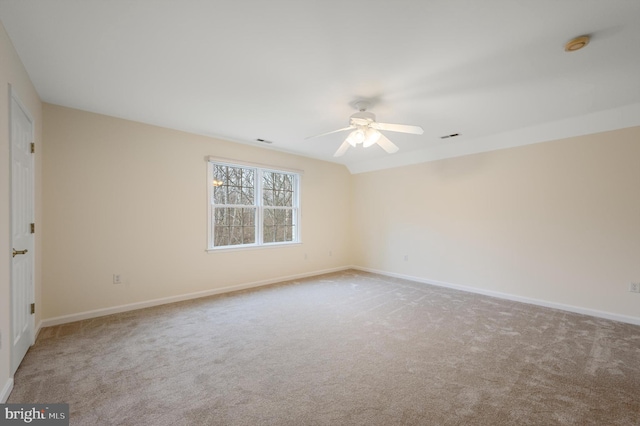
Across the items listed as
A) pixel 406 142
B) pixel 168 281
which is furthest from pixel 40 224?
pixel 406 142

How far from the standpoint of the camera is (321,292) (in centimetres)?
440

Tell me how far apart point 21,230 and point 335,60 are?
3060 millimetres

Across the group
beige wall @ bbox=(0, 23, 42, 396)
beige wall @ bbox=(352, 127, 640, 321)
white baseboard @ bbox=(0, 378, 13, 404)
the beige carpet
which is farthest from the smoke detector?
white baseboard @ bbox=(0, 378, 13, 404)

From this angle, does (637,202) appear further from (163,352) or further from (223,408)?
(163,352)

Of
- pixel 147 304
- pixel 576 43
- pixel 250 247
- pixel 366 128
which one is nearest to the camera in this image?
pixel 576 43

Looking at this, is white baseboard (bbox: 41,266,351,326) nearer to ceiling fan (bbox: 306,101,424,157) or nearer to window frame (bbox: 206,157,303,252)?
window frame (bbox: 206,157,303,252)

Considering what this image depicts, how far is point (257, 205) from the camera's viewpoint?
493 centimetres

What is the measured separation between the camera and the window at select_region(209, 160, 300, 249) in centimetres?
445

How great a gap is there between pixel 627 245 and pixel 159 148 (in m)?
6.18

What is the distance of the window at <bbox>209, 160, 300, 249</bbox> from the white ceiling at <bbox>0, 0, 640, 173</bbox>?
47.3 inches

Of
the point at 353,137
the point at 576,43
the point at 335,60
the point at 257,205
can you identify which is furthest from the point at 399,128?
the point at 257,205

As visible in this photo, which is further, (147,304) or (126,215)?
(147,304)

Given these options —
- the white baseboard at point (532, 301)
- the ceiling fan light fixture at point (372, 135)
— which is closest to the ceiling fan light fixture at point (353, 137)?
the ceiling fan light fixture at point (372, 135)

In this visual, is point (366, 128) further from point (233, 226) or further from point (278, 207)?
point (233, 226)
